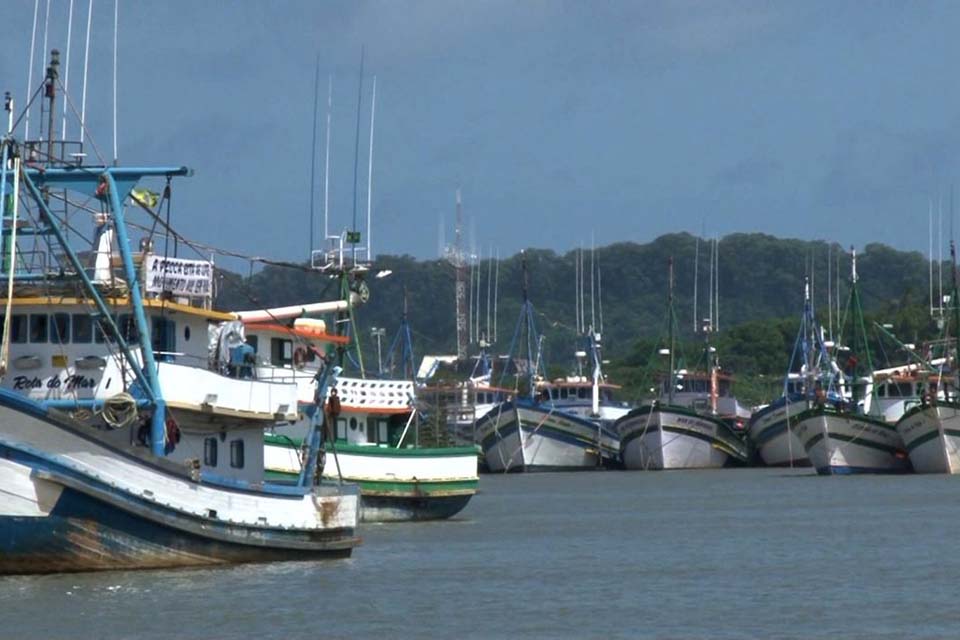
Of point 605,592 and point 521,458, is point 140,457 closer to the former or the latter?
point 605,592

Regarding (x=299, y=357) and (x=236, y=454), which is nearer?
(x=236, y=454)

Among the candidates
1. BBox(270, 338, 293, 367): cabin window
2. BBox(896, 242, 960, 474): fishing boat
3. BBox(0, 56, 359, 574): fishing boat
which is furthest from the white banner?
BBox(896, 242, 960, 474): fishing boat

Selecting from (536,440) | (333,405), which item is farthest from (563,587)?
(536,440)

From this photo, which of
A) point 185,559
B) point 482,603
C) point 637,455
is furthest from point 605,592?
point 637,455

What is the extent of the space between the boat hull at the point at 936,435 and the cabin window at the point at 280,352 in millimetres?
37891

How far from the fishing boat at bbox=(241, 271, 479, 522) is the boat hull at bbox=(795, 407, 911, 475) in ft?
110

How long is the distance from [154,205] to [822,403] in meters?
50.7

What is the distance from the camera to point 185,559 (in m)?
30.9

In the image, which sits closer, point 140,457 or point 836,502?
point 140,457

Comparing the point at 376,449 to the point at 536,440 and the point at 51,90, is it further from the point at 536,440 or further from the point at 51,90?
the point at 536,440

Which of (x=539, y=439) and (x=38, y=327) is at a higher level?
(x=38, y=327)

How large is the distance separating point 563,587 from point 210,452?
624 centimetres

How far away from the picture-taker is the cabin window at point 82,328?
31.6 metres

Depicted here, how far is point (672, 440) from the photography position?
91688 millimetres
